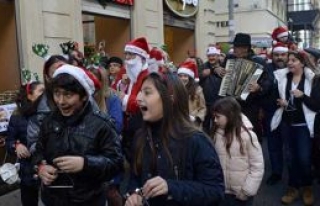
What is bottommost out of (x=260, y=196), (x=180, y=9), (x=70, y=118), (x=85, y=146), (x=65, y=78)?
(x=260, y=196)

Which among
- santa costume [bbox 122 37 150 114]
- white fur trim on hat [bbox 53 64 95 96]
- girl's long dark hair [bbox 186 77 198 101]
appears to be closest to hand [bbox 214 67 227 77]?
girl's long dark hair [bbox 186 77 198 101]

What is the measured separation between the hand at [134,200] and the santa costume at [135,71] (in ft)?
6.45

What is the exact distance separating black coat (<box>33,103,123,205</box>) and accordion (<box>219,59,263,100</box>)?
121 inches

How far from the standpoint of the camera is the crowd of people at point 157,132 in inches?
88.7

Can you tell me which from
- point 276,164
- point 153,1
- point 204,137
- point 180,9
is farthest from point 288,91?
point 180,9

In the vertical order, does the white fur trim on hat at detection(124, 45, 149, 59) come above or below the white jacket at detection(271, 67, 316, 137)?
above

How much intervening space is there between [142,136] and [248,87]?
133 inches

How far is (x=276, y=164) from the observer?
6055 millimetres

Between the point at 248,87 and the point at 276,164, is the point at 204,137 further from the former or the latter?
the point at 276,164

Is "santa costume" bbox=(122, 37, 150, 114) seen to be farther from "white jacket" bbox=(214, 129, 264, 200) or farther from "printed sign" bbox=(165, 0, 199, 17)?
"printed sign" bbox=(165, 0, 199, 17)

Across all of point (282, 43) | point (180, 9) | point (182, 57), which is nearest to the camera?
point (282, 43)

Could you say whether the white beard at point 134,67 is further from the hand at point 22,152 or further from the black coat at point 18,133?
the hand at point 22,152

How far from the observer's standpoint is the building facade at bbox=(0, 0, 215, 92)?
24.6 ft

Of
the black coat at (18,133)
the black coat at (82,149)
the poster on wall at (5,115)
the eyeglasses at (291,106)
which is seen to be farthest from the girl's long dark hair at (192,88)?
the black coat at (82,149)
